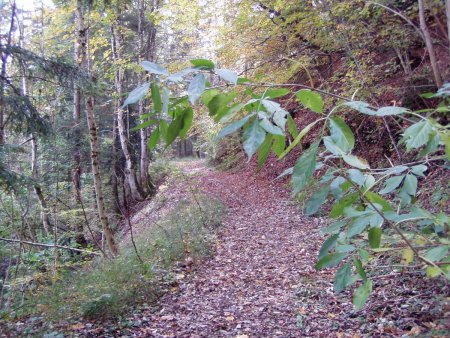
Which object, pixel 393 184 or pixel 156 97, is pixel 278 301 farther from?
pixel 156 97

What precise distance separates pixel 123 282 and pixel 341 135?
5.12 meters

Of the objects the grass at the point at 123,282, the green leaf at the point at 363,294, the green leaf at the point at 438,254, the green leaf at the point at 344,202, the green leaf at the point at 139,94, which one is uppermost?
the green leaf at the point at 139,94

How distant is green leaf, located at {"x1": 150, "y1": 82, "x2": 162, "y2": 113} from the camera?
1058 millimetres

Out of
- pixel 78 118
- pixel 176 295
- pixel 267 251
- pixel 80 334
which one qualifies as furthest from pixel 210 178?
pixel 80 334

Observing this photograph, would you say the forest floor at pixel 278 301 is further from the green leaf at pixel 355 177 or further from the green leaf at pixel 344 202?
the green leaf at pixel 355 177

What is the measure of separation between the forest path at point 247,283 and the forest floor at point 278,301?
0.04 ft

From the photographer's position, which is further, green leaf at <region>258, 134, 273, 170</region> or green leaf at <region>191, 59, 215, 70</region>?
green leaf at <region>258, 134, 273, 170</region>

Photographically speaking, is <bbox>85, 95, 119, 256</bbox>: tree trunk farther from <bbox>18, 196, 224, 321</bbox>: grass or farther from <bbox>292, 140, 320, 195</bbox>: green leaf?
<bbox>292, 140, 320, 195</bbox>: green leaf

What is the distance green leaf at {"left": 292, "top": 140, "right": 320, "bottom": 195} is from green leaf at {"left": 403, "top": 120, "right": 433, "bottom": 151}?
366mm

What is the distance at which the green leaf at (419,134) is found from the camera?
45.4 inches

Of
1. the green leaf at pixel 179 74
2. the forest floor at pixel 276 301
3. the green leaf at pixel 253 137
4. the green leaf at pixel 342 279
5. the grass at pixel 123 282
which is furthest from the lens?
the grass at pixel 123 282

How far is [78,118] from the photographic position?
1404 cm

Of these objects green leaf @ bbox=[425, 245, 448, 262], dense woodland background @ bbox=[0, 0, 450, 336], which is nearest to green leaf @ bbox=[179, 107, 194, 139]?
green leaf @ bbox=[425, 245, 448, 262]

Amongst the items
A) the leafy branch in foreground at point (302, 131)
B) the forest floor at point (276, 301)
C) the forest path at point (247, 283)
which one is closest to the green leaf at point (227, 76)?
the leafy branch in foreground at point (302, 131)
